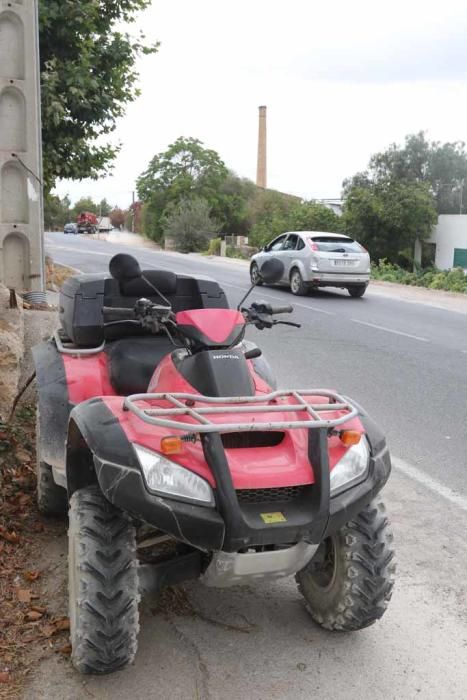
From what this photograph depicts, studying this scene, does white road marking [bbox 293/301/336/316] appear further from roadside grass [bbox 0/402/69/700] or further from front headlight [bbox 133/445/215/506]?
front headlight [bbox 133/445/215/506]

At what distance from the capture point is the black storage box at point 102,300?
13.7 feet

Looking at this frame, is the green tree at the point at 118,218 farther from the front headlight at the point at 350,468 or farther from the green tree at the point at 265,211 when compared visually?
the front headlight at the point at 350,468

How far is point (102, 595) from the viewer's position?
2730mm

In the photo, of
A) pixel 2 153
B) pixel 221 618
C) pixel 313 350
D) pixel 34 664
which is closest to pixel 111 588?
pixel 34 664

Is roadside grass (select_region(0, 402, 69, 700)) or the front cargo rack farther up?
the front cargo rack

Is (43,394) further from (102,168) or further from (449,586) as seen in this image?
(102,168)

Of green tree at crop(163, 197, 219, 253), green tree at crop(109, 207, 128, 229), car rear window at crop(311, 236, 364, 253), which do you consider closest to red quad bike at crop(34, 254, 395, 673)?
car rear window at crop(311, 236, 364, 253)

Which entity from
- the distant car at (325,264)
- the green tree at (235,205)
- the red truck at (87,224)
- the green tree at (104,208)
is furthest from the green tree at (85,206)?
the distant car at (325,264)

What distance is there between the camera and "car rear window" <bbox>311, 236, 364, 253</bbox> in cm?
1794

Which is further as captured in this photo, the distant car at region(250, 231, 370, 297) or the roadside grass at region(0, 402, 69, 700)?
the distant car at region(250, 231, 370, 297)

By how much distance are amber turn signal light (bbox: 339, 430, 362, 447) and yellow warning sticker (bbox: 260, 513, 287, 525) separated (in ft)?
1.26

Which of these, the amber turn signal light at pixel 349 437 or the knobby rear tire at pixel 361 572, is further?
the knobby rear tire at pixel 361 572

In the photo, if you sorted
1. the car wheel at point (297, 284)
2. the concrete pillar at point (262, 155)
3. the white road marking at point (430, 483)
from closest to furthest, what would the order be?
1. the white road marking at point (430, 483)
2. the car wheel at point (297, 284)
3. the concrete pillar at point (262, 155)

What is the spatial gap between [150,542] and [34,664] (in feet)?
2.13
